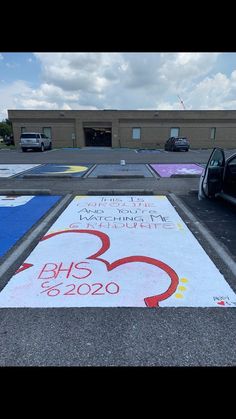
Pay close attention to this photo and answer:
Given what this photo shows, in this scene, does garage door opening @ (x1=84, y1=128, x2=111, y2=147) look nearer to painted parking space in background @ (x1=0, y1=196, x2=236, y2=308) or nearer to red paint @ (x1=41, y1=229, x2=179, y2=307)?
painted parking space in background @ (x1=0, y1=196, x2=236, y2=308)

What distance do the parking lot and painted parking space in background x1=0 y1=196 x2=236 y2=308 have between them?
0.04 ft

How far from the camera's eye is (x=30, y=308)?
288 cm

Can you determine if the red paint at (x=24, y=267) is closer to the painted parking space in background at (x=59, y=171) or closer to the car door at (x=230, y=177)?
the car door at (x=230, y=177)

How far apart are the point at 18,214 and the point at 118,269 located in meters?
3.62

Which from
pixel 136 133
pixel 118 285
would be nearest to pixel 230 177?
pixel 118 285

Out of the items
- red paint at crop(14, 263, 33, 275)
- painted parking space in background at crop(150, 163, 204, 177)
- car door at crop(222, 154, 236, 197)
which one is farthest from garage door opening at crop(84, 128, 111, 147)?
red paint at crop(14, 263, 33, 275)

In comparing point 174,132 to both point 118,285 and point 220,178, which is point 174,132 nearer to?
point 220,178

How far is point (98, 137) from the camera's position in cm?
4056

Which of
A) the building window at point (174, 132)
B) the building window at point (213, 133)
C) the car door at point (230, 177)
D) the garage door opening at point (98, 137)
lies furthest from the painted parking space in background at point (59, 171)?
the building window at point (213, 133)

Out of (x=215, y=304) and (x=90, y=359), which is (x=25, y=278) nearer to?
(x=90, y=359)
